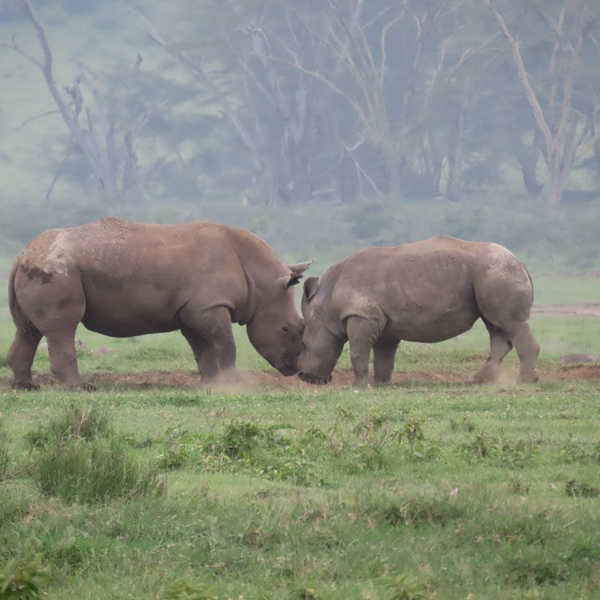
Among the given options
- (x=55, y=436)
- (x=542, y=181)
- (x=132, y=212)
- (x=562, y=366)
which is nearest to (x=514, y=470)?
(x=55, y=436)

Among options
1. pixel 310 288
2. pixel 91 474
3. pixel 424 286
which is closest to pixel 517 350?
pixel 424 286

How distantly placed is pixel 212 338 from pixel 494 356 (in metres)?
3.42

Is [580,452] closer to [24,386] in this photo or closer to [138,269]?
[138,269]

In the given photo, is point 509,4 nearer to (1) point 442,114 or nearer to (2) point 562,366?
(1) point 442,114

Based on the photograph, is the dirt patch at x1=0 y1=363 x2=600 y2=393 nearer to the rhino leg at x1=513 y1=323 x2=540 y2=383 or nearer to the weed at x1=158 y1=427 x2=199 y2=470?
the rhino leg at x1=513 y1=323 x2=540 y2=383

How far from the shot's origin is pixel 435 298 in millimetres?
14945

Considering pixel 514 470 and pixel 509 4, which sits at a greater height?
pixel 509 4

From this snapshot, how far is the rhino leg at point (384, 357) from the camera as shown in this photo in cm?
1583

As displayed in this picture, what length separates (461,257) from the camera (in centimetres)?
1501

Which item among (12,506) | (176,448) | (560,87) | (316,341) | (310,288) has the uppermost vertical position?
(560,87)

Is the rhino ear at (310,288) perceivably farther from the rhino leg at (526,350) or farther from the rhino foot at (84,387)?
the rhino foot at (84,387)

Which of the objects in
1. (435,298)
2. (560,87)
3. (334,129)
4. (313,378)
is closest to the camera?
(435,298)

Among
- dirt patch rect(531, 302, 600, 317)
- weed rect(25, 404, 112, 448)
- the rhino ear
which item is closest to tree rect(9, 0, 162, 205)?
dirt patch rect(531, 302, 600, 317)

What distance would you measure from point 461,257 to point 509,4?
47.4 meters
